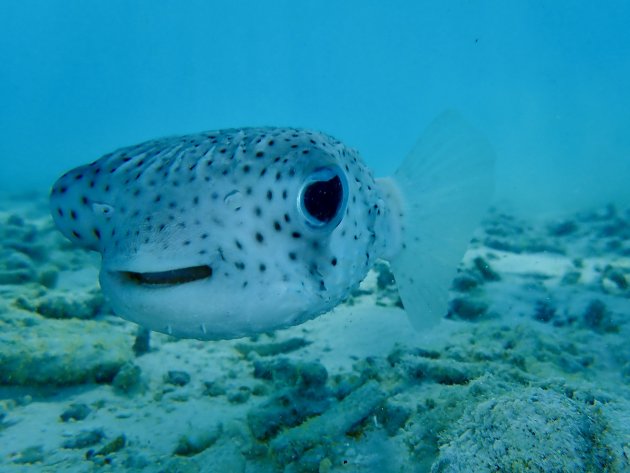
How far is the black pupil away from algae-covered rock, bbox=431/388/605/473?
98 cm

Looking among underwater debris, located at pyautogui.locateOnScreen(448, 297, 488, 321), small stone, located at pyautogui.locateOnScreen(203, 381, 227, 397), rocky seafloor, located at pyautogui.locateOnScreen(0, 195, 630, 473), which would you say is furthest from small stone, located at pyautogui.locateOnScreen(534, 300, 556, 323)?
small stone, located at pyautogui.locateOnScreen(203, 381, 227, 397)

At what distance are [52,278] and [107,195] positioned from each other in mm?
5504

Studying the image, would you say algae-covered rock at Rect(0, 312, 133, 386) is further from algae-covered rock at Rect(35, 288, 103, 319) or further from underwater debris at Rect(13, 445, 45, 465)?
underwater debris at Rect(13, 445, 45, 465)

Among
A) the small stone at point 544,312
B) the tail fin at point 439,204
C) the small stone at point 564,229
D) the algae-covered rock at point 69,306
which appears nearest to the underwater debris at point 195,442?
the tail fin at point 439,204

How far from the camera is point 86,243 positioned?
83.9 inches

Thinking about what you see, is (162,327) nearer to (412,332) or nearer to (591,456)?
(591,456)

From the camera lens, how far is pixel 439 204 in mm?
3168

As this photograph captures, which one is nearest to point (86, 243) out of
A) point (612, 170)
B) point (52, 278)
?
point (52, 278)

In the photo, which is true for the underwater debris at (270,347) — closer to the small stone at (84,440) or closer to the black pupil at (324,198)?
the small stone at (84,440)

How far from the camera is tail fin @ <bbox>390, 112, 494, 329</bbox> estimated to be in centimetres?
311

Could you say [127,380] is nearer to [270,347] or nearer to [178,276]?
[270,347]

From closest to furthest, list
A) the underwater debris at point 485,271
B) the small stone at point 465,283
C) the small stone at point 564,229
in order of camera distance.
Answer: the small stone at point 465,283 → the underwater debris at point 485,271 → the small stone at point 564,229

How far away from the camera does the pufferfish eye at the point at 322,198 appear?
1.71 metres

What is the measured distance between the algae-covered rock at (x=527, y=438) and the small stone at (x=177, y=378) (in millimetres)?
2770
